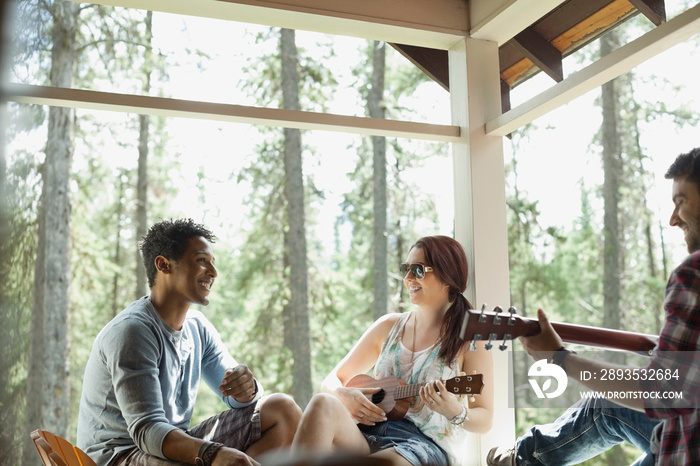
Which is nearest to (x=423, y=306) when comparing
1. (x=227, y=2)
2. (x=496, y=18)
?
(x=496, y=18)

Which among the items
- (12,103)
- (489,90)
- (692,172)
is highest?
(489,90)

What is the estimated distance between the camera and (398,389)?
9.94 feet

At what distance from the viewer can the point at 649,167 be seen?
11.4 meters

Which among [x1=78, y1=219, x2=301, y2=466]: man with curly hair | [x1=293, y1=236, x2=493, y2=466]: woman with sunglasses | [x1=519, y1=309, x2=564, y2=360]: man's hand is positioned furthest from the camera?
[x1=293, y1=236, x2=493, y2=466]: woman with sunglasses

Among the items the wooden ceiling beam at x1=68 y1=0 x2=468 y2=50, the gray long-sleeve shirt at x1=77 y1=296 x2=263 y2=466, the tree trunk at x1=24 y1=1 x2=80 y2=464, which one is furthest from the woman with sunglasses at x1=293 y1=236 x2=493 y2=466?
the tree trunk at x1=24 y1=1 x2=80 y2=464

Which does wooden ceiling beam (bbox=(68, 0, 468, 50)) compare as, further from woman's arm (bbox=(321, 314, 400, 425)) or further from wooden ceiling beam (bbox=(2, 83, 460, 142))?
woman's arm (bbox=(321, 314, 400, 425))

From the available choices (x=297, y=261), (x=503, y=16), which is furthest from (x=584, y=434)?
(x=297, y=261)

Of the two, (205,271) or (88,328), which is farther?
(88,328)

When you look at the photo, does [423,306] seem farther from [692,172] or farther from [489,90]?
[692,172]

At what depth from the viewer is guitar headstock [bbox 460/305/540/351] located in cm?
210

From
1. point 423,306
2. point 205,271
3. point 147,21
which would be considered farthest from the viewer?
point 147,21

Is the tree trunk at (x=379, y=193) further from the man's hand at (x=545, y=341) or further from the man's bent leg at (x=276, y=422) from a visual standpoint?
the man's hand at (x=545, y=341)

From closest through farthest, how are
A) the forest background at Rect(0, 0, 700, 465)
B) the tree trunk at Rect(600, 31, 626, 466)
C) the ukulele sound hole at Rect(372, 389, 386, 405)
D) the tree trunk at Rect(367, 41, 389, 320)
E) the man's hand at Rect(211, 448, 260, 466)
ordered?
the man's hand at Rect(211, 448, 260, 466) → the ukulele sound hole at Rect(372, 389, 386, 405) → the tree trunk at Rect(367, 41, 389, 320) → the forest background at Rect(0, 0, 700, 465) → the tree trunk at Rect(600, 31, 626, 466)

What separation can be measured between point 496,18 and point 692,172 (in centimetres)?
171
